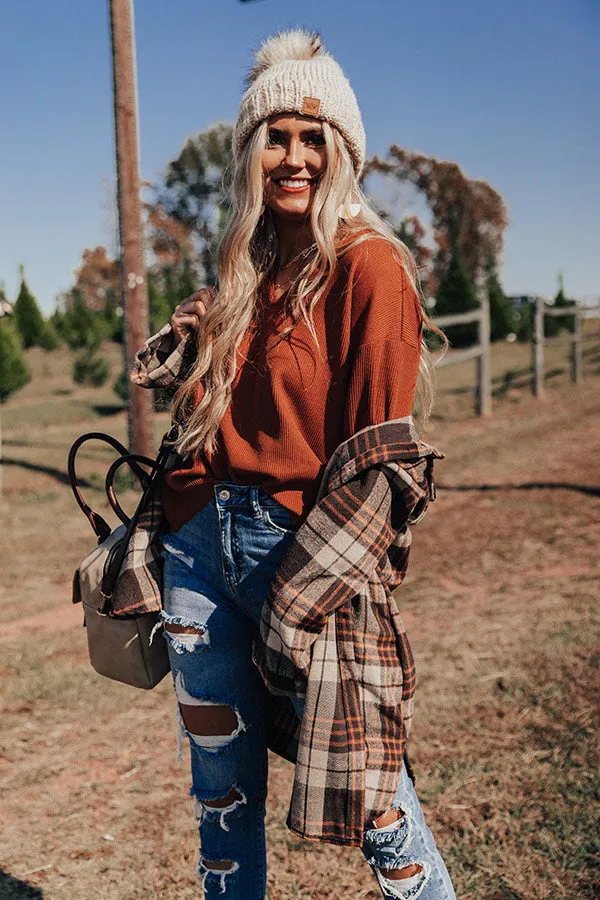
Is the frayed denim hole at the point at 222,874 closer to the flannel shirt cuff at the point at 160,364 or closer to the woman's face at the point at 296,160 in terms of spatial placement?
the flannel shirt cuff at the point at 160,364

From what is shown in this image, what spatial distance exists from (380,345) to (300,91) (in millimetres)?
544

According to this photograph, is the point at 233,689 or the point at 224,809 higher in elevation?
the point at 233,689

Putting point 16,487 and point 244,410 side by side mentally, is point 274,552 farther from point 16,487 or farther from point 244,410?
point 16,487

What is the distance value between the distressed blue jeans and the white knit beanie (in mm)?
709

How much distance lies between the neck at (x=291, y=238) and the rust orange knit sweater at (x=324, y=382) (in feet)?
0.50

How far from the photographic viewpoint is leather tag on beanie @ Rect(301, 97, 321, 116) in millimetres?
1578

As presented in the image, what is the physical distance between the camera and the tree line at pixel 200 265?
20.0 meters

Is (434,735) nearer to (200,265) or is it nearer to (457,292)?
(457,292)

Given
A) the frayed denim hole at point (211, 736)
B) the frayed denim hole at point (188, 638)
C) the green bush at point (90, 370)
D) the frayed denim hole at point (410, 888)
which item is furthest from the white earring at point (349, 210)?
the green bush at point (90, 370)

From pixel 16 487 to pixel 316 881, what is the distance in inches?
261

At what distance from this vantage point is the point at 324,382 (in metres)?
1.50

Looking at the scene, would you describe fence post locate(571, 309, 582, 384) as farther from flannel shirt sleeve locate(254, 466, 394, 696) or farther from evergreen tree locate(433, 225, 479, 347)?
flannel shirt sleeve locate(254, 466, 394, 696)

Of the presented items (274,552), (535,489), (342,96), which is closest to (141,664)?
(274,552)

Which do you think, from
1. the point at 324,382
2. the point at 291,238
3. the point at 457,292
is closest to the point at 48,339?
the point at 457,292
